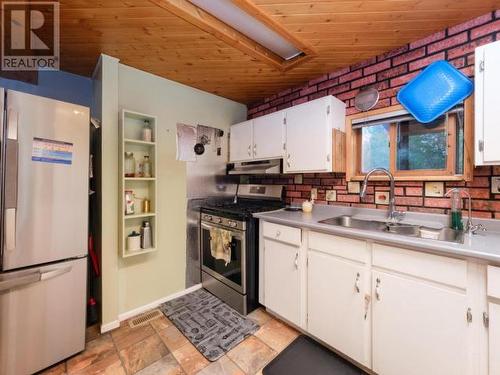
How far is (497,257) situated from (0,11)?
3047 millimetres

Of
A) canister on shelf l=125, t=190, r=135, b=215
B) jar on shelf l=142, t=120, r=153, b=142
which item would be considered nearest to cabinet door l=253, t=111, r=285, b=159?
jar on shelf l=142, t=120, r=153, b=142

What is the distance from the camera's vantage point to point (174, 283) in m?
2.35

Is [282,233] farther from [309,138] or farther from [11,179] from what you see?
[11,179]

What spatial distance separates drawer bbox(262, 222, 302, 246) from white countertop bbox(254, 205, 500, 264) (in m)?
0.04

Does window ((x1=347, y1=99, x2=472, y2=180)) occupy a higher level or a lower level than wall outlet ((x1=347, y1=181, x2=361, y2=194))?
higher

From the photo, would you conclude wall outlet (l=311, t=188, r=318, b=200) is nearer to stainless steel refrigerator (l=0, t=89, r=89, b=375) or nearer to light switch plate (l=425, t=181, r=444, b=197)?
light switch plate (l=425, t=181, r=444, b=197)

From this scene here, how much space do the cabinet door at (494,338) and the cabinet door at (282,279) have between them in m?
1.02

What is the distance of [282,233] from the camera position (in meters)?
1.83

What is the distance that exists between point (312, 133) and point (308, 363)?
5.83 feet

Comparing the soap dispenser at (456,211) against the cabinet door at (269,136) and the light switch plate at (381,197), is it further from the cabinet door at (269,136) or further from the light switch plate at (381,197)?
the cabinet door at (269,136)

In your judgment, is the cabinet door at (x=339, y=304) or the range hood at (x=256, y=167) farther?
the range hood at (x=256, y=167)

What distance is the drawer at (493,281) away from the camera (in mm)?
953

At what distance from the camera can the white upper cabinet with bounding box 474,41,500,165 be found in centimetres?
120

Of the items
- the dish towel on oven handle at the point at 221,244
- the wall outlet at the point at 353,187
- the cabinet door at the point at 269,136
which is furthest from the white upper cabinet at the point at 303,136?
the dish towel on oven handle at the point at 221,244
